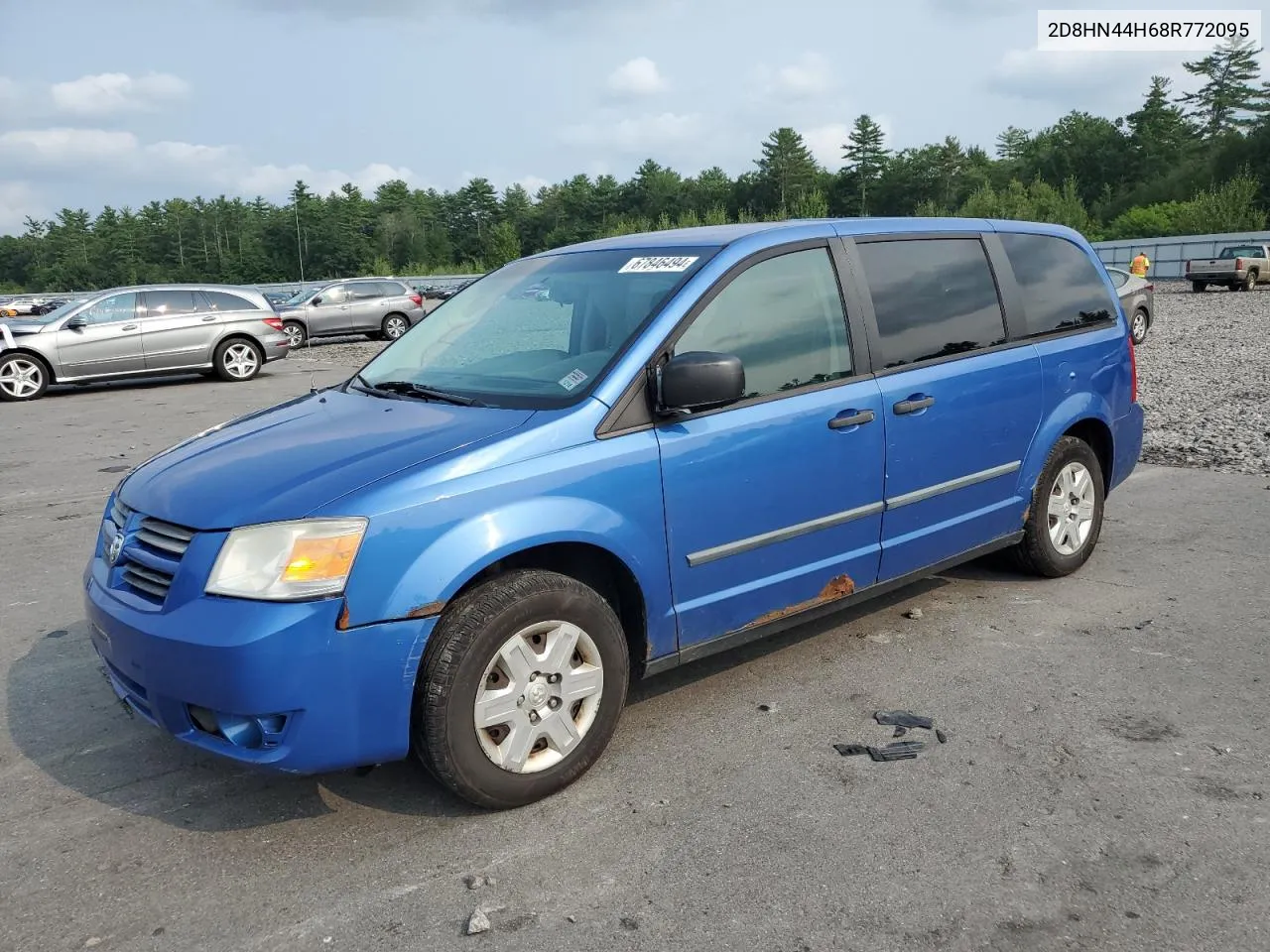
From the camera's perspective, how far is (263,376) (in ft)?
58.7

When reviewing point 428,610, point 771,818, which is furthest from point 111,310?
point 771,818

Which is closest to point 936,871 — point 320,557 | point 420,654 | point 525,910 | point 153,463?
point 525,910

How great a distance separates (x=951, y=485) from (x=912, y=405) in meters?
0.48

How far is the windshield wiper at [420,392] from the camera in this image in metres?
3.78

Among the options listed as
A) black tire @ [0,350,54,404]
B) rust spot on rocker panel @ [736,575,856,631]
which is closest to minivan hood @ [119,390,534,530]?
rust spot on rocker panel @ [736,575,856,631]

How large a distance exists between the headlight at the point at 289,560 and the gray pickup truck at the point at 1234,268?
121 ft

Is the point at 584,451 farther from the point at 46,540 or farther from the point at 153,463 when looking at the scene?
the point at 46,540

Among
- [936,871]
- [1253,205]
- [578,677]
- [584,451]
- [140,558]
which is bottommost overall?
[936,871]

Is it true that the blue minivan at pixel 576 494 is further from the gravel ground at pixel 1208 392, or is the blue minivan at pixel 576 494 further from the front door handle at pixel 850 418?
the gravel ground at pixel 1208 392

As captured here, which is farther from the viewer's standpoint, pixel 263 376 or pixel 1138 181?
pixel 1138 181

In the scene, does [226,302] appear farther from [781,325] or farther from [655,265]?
[781,325]

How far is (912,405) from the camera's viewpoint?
432 cm

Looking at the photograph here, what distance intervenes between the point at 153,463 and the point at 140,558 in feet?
2.10

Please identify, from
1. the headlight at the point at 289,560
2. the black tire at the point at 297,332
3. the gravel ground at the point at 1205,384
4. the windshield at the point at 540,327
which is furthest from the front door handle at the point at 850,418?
the black tire at the point at 297,332
